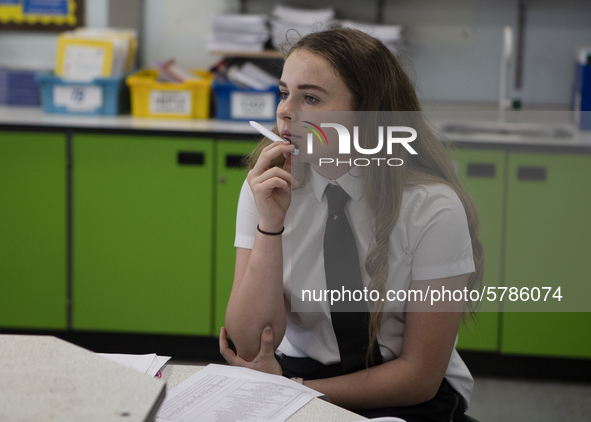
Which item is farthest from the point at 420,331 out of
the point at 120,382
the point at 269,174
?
the point at 120,382

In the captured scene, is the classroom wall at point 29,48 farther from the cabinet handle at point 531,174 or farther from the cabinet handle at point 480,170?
the cabinet handle at point 531,174

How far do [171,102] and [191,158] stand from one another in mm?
388

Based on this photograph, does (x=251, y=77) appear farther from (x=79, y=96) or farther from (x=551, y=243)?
(x=551, y=243)

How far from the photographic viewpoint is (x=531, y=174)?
2.56 m

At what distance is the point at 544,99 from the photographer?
3.14 m

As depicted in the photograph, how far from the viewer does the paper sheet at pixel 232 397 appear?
953 mm

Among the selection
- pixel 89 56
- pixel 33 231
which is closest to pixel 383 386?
pixel 33 231

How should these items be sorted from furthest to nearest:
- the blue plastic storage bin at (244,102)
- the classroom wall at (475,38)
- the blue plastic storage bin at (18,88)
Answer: the blue plastic storage bin at (18,88), the classroom wall at (475,38), the blue plastic storage bin at (244,102)

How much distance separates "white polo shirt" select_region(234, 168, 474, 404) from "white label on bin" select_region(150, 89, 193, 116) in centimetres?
159

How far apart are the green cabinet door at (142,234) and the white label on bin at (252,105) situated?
12.2 inches

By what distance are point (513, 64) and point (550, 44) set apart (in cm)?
17

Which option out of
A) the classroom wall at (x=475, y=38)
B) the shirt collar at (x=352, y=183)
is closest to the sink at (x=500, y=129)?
the classroom wall at (x=475, y=38)

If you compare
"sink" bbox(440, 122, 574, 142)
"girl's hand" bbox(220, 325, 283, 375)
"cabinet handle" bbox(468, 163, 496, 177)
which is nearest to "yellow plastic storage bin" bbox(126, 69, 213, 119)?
"sink" bbox(440, 122, 574, 142)

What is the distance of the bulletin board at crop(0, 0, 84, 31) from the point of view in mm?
3268
